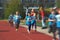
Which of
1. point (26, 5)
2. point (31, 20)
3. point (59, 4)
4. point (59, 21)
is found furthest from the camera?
point (26, 5)

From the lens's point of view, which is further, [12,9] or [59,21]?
[12,9]

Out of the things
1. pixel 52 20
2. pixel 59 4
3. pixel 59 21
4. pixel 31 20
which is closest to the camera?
pixel 59 21

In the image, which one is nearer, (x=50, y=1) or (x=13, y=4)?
(x=13, y=4)

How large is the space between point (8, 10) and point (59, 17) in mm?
52120

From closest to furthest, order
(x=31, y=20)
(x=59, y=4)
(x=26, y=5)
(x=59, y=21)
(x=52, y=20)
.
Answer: (x=59, y=21), (x=52, y=20), (x=31, y=20), (x=59, y=4), (x=26, y=5)

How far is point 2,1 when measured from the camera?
83.6 meters

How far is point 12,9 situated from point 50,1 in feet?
87.2

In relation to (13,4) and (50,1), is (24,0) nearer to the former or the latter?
(50,1)

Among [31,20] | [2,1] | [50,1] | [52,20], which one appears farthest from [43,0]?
[52,20]

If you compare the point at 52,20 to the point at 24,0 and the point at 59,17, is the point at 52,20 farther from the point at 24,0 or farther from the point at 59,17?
the point at 24,0

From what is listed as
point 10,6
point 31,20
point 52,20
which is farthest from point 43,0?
point 52,20

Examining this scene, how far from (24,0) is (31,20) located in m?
63.7

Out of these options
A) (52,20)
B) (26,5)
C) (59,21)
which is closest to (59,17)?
(59,21)

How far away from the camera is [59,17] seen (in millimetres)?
12289
